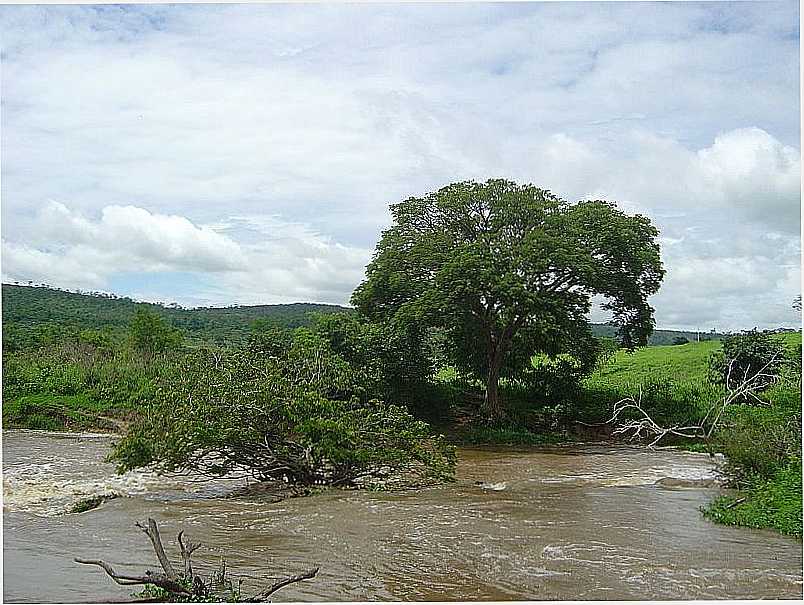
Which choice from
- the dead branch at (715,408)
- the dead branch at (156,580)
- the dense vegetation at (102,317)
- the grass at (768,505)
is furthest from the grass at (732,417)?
the dense vegetation at (102,317)

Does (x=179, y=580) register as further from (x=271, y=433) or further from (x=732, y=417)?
(x=732, y=417)

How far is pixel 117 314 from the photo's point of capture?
24375 millimetres

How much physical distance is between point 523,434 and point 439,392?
186cm

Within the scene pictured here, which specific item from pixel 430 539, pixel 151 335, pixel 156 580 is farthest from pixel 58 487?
pixel 151 335

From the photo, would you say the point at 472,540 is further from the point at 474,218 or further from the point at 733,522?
the point at 474,218

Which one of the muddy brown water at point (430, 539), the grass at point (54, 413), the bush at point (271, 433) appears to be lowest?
the muddy brown water at point (430, 539)

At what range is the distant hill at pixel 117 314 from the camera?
66.3 ft

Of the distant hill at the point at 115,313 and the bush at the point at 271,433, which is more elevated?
the distant hill at the point at 115,313

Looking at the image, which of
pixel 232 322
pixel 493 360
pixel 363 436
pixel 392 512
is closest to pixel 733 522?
pixel 392 512

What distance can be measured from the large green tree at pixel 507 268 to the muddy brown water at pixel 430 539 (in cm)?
369

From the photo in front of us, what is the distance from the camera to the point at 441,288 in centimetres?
1359

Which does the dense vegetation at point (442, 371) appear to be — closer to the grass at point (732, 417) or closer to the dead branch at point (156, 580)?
the grass at point (732, 417)

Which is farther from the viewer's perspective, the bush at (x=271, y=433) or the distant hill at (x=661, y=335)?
the distant hill at (x=661, y=335)

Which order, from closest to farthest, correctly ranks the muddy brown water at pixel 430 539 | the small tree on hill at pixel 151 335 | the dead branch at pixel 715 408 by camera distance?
the muddy brown water at pixel 430 539 → the dead branch at pixel 715 408 → the small tree on hill at pixel 151 335
